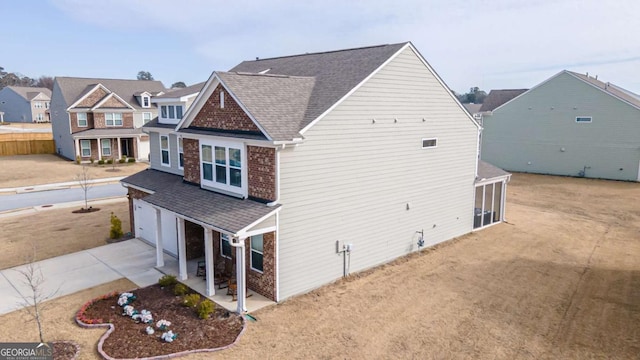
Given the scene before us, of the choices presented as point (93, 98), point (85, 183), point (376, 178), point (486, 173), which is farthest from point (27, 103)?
point (486, 173)

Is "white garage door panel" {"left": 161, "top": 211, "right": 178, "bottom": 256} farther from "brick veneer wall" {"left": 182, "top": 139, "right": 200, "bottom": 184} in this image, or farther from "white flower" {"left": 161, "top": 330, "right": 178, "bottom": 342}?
"white flower" {"left": 161, "top": 330, "right": 178, "bottom": 342}

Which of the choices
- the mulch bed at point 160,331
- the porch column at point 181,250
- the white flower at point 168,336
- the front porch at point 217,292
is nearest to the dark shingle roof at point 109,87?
the front porch at point 217,292

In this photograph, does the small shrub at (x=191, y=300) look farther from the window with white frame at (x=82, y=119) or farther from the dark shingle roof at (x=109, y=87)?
the dark shingle roof at (x=109, y=87)

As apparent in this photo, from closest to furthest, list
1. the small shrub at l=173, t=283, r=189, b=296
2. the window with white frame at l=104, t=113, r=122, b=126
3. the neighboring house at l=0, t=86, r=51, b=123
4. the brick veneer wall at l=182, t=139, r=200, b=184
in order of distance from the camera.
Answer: the small shrub at l=173, t=283, r=189, b=296, the brick veneer wall at l=182, t=139, r=200, b=184, the window with white frame at l=104, t=113, r=122, b=126, the neighboring house at l=0, t=86, r=51, b=123

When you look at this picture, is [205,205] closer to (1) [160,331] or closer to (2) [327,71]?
(1) [160,331]

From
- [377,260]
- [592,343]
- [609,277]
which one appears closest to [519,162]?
[609,277]

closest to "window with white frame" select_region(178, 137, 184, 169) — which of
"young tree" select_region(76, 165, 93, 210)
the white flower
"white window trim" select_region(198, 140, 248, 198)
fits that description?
"white window trim" select_region(198, 140, 248, 198)
